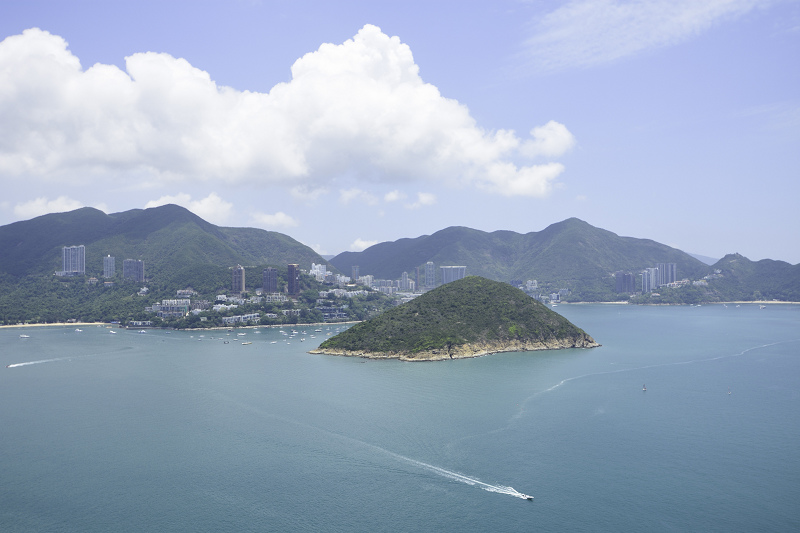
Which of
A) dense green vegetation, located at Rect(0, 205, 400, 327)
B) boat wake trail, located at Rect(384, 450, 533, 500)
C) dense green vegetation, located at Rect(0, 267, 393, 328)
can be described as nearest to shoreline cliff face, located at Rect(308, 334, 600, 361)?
boat wake trail, located at Rect(384, 450, 533, 500)

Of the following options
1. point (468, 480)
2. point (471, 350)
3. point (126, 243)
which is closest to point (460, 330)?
point (471, 350)

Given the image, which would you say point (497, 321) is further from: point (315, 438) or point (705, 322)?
point (705, 322)

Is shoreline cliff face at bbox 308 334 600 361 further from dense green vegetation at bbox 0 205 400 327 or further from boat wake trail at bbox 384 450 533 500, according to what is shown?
dense green vegetation at bbox 0 205 400 327

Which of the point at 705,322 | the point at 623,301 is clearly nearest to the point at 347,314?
the point at 705,322

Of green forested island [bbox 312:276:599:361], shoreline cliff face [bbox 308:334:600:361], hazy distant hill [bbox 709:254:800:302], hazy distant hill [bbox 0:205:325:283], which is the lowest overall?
shoreline cliff face [bbox 308:334:600:361]

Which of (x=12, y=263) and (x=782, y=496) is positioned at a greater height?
(x=12, y=263)

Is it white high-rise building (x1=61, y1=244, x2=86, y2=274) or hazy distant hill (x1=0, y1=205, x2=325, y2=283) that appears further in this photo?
hazy distant hill (x1=0, y1=205, x2=325, y2=283)

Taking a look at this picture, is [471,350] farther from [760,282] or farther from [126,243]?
[760,282]
